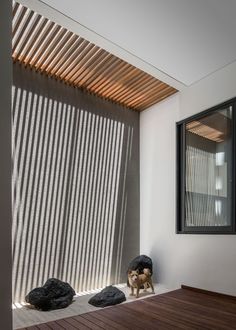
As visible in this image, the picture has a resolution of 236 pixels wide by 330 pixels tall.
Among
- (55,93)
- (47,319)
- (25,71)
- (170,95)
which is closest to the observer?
(47,319)

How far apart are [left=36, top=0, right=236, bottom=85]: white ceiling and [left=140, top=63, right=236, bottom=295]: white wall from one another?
1.62 feet

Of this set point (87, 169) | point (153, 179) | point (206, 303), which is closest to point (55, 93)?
point (87, 169)

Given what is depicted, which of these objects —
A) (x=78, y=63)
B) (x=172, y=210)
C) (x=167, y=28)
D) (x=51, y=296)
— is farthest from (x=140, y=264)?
(x=167, y=28)

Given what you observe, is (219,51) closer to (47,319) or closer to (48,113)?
(48,113)

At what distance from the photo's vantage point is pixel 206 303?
362cm

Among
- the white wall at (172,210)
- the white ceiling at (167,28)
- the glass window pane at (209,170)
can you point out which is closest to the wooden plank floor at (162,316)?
the white wall at (172,210)

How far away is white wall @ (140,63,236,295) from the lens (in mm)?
4055

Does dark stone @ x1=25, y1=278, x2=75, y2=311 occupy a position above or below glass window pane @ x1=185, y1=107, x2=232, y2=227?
below

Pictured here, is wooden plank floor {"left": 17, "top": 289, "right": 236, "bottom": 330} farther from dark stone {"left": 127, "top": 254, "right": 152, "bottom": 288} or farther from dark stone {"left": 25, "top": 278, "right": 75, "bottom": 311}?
dark stone {"left": 127, "top": 254, "right": 152, "bottom": 288}

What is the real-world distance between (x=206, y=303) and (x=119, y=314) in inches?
45.6

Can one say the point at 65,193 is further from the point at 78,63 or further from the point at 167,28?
the point at 167,28

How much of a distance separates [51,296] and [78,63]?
334 cm

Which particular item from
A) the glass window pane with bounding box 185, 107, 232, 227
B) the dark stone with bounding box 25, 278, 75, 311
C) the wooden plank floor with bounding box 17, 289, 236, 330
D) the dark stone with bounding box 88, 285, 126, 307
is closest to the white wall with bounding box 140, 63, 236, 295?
the glass window pane with bounding box 185, 107, 232, 227

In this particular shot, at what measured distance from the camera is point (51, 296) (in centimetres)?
367
